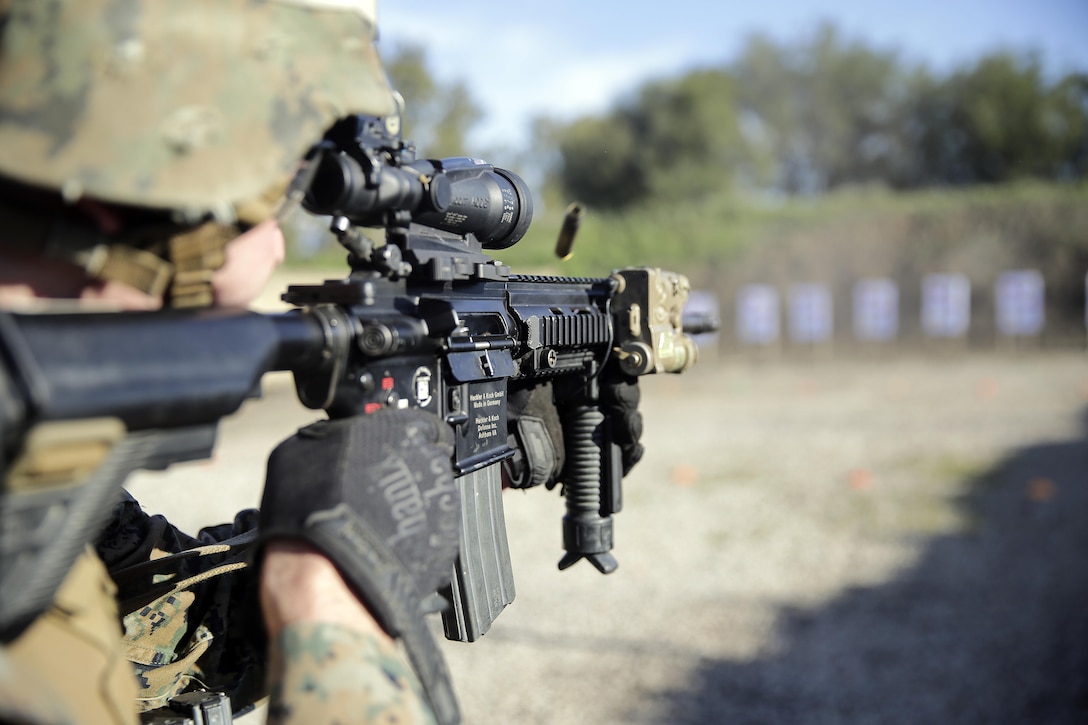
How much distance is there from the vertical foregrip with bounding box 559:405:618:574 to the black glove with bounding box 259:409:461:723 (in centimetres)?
115

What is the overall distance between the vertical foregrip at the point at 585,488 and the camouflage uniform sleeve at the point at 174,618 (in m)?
0.98

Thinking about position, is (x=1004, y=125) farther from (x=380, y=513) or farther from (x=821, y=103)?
(x=380, y=513)

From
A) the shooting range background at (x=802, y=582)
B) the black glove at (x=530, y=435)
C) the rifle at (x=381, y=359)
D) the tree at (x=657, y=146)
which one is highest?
the tree at (x=657, y=146)

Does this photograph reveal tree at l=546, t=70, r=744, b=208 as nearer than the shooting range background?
No

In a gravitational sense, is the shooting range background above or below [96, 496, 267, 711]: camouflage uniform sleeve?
below

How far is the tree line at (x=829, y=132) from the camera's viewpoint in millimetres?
24062

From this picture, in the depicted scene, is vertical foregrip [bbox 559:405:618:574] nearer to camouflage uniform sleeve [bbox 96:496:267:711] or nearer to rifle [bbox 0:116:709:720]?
rifle [bbox 0:116:709:720]

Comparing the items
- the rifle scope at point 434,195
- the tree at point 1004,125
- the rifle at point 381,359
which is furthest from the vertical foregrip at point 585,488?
the tree at point 1004,125

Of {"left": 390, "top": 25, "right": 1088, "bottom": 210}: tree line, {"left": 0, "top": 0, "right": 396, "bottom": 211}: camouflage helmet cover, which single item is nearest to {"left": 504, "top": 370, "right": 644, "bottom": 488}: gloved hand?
{"left": 0, "top": 0, "right": 396, "bottom": 211}: camouflage helmet cover

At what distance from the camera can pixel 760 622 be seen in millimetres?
5238

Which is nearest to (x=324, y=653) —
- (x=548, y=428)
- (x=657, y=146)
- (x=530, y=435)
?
(x=530, y=435)

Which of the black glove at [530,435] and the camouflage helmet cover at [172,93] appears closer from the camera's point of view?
the camouflage helmet cover at [172,93]

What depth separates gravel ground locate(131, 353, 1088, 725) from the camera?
4367 millimetres

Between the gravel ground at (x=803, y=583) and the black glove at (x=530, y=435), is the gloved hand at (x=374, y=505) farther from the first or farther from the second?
the gravel ground at (x=803, y=583)
